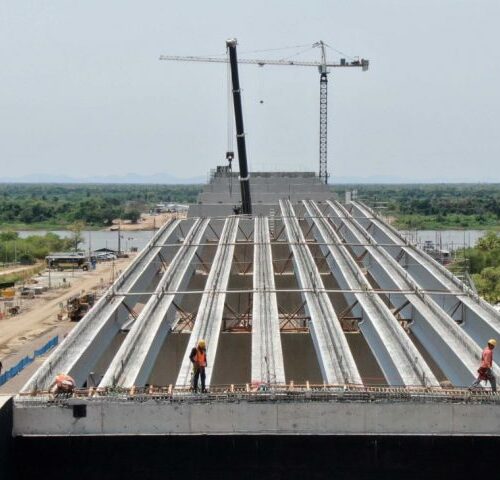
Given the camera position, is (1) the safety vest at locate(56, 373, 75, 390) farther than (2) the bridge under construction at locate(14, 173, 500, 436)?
Yes

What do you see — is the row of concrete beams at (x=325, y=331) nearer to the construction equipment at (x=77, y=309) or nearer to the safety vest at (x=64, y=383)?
the safety vest at (x=64, y=383)

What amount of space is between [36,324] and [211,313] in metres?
36.4

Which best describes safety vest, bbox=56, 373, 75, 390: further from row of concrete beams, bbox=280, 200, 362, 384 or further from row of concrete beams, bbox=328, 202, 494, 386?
row of concrete beams, bbox=328, 202, 494, 386

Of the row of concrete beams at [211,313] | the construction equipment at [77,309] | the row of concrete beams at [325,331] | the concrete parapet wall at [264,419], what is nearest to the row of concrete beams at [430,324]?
the row of concrete beams at [325,331]

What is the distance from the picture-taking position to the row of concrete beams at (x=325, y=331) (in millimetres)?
13641

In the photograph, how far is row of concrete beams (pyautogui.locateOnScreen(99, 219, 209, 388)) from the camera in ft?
45.1

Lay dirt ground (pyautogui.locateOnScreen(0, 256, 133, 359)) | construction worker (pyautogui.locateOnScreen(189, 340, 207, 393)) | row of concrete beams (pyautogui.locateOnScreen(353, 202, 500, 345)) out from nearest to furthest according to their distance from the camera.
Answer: construction worker (pyautogui.locateOnScreen(189, 340, 207, 393)), row of concrete beams (pyautogui.locateOnScreen(353, 202, 500, 345)), dirt ground (pyautogui.locateOnScreen(0, 256, 133, 359))

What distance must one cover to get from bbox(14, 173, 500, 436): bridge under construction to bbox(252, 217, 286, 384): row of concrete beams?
4 cm

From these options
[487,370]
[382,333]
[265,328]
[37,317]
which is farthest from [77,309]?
[487,370]

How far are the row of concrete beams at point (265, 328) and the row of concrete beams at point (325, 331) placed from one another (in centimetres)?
77

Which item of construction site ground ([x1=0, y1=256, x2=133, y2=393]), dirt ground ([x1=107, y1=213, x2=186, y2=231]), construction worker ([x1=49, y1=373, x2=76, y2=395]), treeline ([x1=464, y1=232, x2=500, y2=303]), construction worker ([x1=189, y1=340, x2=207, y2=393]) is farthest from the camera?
dirt ground ([x1=107, y1=213, x2=186, y2=231])

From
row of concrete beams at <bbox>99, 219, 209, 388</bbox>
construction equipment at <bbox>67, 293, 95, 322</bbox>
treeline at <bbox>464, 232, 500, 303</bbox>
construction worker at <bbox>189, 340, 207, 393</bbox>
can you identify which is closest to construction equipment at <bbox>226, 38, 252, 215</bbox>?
row of concrete beams at <bbox>99, 219, 209, 388</bbox>
